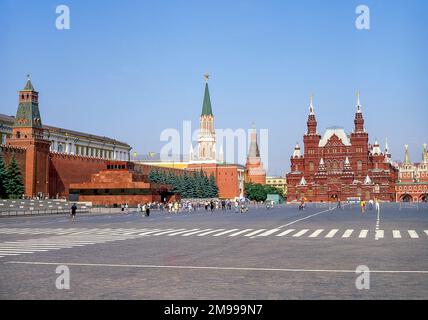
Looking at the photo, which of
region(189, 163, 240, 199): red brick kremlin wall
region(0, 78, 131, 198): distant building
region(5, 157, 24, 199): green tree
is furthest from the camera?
region(189, 163, 240, 199): red brick kremlin wall

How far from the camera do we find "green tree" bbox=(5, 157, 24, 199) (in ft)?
196

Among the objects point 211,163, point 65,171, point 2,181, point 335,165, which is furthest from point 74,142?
point 335,165

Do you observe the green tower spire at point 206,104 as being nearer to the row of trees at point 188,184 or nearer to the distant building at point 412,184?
the row of trees at point 188,184

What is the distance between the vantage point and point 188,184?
108938 mm

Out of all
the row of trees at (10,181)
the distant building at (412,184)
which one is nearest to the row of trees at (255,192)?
the distant building at (412,184)

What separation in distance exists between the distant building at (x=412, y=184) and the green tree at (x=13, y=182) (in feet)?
335

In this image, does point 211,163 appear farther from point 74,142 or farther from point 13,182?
point 13,182

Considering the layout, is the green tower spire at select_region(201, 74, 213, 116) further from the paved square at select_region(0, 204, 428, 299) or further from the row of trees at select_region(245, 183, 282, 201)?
the paved square at select_region(0, 204, 428, 299)

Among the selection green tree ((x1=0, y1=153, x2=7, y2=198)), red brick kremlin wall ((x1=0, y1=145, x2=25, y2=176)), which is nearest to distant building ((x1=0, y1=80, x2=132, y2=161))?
red brick kremlin wall ((x1=0, y1=145, x2=25, y2=176))

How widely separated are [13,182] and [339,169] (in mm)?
78823

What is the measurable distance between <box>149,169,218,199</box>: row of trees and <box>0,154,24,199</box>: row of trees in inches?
1563
